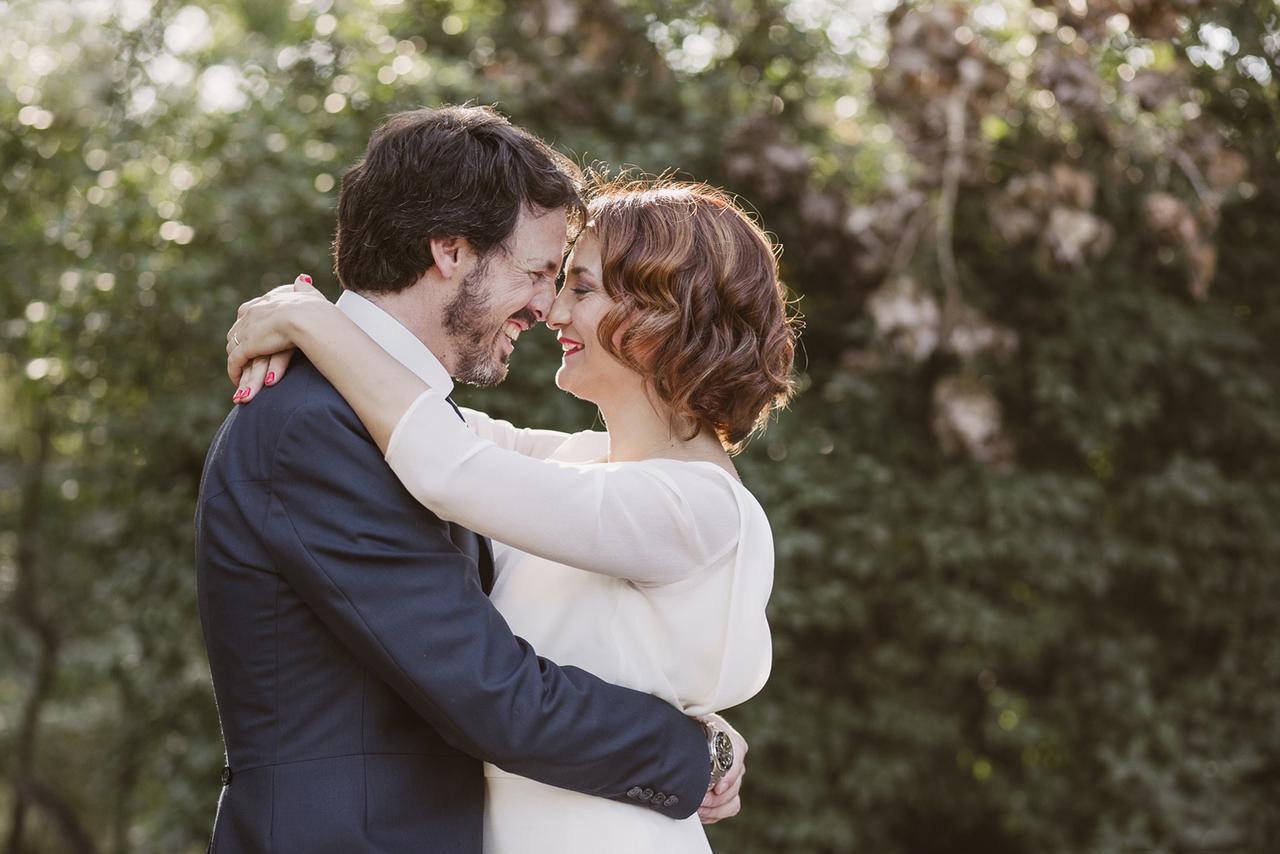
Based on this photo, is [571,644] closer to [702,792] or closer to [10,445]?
[702,792]

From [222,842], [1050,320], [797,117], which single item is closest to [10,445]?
[797,117]

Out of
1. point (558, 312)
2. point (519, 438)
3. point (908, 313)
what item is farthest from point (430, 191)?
point (908, 313)

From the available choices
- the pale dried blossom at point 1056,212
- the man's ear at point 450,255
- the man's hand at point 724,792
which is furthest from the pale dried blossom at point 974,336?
the man's ear at point 450,255

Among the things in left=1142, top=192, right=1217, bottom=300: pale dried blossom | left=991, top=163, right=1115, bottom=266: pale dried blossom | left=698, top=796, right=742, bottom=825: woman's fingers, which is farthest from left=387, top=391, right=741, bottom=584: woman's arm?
left=1142, top=192, right=1217, bottom=300: pale dried blossom

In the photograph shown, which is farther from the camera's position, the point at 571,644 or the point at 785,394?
the point at 785,394

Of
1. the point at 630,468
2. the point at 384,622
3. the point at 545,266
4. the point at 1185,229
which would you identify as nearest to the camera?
the point at 384,622

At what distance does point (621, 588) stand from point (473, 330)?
0.50m

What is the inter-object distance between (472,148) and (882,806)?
3.74 metres

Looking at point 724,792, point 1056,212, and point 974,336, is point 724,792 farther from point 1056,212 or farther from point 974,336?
point 1056,212

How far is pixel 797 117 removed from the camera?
16.7 feet

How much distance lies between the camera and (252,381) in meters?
1.89

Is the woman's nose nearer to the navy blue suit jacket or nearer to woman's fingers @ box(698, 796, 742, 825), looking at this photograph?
the navy blue suit jacket

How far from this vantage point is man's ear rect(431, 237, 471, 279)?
1.99 meters

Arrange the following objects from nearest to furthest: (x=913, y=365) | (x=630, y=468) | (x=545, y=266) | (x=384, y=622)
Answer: (x=384, y=622) < (x=630, y=468) < (x=545, y=266) < (x=913, y=365)
